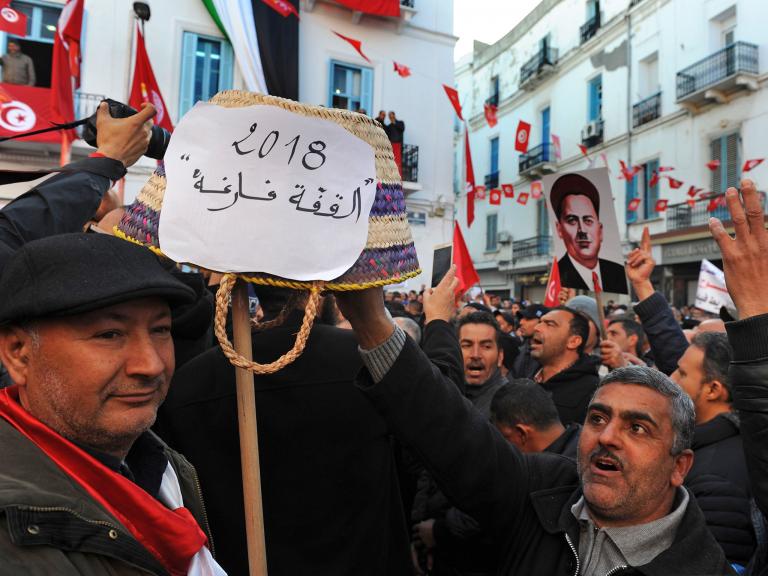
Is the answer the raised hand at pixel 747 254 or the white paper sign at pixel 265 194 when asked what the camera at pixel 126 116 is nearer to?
the white paper sign at pixel 265 194

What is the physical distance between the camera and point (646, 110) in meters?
19.3

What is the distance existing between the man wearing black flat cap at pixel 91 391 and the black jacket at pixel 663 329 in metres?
2.87

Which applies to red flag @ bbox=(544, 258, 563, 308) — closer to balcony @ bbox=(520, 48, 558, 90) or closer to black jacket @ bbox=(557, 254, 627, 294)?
black jacket @ bbox=(557, 254, 627, 294)

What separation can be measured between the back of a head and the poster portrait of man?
1.44 metres

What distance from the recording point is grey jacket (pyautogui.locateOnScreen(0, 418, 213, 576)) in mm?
973

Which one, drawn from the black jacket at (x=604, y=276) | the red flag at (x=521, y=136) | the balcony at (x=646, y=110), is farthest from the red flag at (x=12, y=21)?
the balcony at (x=646, y=110)

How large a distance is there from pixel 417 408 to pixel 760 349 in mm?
846

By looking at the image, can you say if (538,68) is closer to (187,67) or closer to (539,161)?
(539,161)

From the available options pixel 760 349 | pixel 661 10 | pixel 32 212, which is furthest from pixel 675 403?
pixel 661 10

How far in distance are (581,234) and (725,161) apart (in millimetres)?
15037

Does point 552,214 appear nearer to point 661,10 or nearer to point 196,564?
point 196,564

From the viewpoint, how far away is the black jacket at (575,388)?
12.2 feet

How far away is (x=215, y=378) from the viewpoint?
1.90m

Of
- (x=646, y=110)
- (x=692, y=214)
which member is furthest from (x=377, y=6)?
(x=692, y=214)
